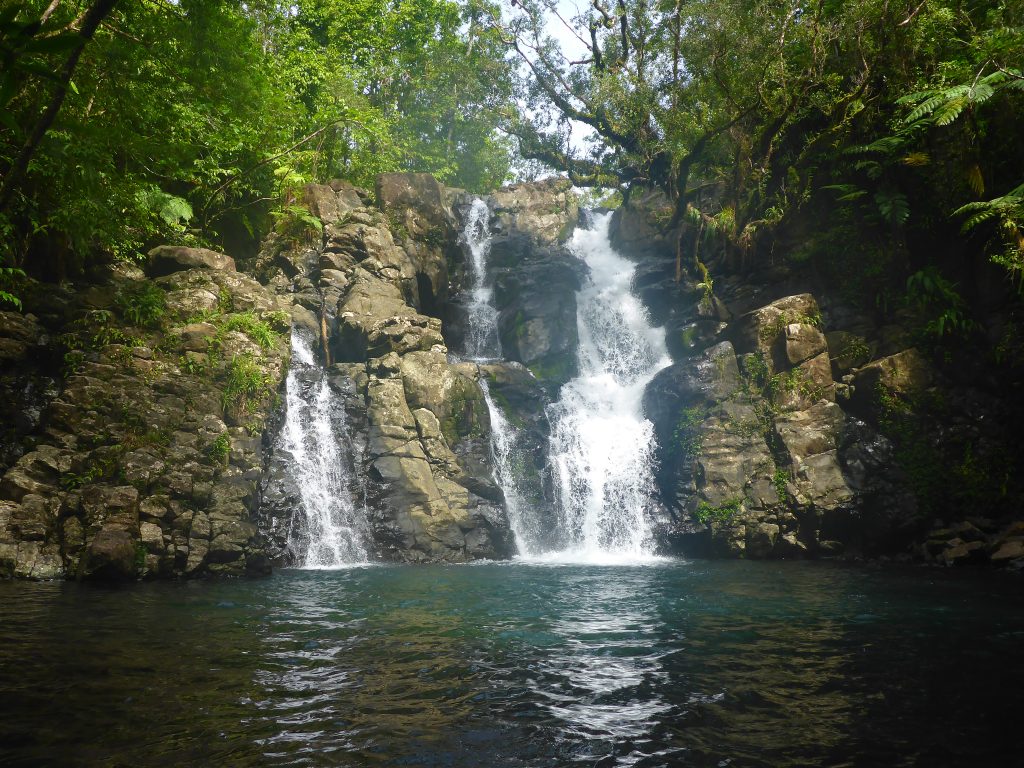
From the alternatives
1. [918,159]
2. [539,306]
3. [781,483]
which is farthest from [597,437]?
[918,159]

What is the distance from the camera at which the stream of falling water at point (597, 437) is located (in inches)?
641

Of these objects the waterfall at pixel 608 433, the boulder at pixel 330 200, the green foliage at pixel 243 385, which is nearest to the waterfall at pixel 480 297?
the waterfall at pixel 608 433

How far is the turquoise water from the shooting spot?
3891 millimetres

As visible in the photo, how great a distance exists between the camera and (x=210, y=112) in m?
14.8

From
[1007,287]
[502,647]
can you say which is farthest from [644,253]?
[502,647]

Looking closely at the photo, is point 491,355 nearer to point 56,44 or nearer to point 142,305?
point 142,305

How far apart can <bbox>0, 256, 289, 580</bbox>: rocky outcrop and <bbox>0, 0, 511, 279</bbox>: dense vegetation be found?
1767mm

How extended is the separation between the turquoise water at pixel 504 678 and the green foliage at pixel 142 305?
223 inches

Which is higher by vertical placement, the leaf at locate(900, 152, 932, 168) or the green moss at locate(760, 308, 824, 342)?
the leaf at locate(900, 152, 932, 168)

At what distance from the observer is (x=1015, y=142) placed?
44.7 feet

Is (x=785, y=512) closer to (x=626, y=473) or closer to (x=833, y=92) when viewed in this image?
(x=626, y=473)

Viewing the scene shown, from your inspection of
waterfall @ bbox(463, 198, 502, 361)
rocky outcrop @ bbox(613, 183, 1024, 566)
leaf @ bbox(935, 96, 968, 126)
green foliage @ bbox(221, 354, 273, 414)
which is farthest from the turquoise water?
waterfall @ bbox(463, 198, 502, 361)

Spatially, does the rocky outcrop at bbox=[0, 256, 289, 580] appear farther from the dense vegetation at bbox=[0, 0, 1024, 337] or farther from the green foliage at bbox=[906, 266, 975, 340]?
the green foliage at bbox=[906, 266, 975, 340]

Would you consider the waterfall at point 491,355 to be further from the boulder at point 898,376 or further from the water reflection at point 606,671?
the boulder at point 898,376
